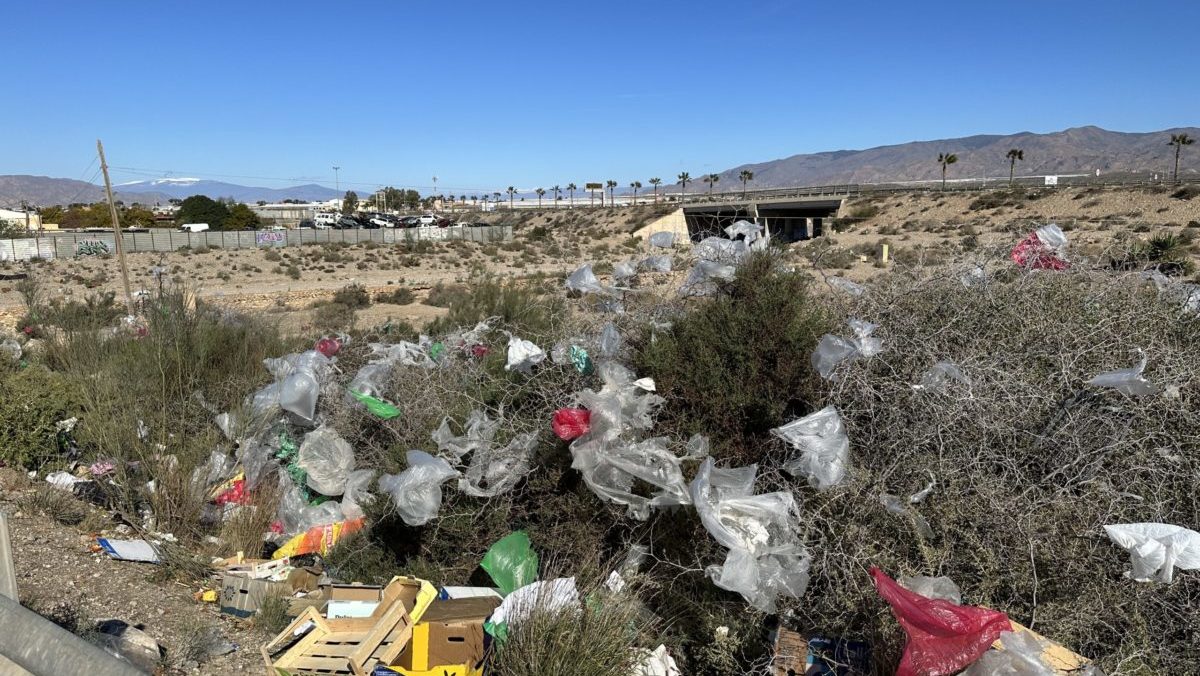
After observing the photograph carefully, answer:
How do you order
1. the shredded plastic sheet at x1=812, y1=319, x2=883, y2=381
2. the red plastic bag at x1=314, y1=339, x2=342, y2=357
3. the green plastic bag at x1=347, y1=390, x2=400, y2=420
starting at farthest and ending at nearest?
1. the red plastic bag at x1=314, y1=339, x2=342, y2=357
2. the green plastic bag at x1=347, y1=390, x2=400, y2=420
3. the shredded plastic sheet at x1=812, y1=319, x2=883, y2=381

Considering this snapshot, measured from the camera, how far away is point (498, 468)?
5.49 metres

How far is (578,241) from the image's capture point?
52.5 m

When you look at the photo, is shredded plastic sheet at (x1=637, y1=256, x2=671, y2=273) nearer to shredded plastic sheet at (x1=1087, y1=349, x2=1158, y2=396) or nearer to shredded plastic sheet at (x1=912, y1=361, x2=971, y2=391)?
shredded plastic sheet at (x1=912, y1=361, x2=971, y2=391)

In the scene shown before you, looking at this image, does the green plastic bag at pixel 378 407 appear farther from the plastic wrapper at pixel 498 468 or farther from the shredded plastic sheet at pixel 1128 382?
the shredded plastic sheet at pixel 1128 382

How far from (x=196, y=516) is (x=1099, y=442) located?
5869 mm

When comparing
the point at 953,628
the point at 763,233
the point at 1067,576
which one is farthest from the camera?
the point at 763,233

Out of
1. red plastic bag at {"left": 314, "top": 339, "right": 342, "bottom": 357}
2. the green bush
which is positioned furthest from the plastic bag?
the green bush

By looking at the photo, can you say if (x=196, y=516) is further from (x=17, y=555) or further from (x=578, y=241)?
(x=578, y=241)

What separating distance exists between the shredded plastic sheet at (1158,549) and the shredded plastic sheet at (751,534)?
4.56 ft

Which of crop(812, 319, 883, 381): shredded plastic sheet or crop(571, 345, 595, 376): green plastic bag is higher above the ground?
crop(812, 319, 883, 381): shredded plastic sheet

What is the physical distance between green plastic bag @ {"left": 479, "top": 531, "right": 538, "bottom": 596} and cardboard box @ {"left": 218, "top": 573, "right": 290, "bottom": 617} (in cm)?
130

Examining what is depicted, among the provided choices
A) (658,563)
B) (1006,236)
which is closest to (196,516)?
(658,563)

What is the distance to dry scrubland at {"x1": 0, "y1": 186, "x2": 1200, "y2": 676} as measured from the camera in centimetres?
401

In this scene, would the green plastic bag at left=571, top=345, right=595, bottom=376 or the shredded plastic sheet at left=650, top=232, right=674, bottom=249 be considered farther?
the shredded plastic sheet at left=650, top=232, right=674, bottom=249
